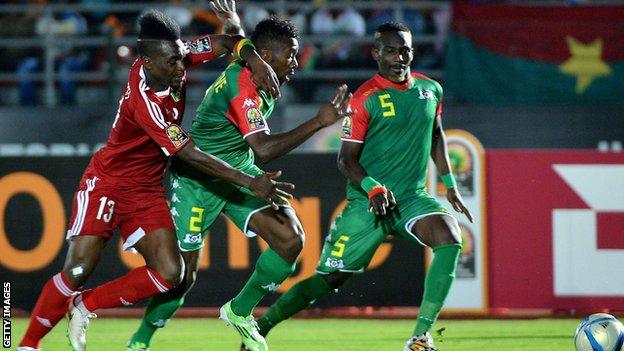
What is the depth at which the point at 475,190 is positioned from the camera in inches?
456

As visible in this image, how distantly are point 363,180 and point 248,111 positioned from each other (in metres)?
0.94

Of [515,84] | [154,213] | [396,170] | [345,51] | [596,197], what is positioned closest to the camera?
[154,213]

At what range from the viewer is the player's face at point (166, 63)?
25.9ft

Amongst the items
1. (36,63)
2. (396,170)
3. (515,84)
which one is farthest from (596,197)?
(36,63)

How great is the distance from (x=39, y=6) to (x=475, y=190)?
6.54 metres

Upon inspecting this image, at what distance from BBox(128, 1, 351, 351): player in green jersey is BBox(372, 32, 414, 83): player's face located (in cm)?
63

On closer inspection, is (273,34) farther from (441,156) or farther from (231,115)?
(441,156)

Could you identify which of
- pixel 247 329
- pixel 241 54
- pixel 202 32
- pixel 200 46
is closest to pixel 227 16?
pixel 200 46

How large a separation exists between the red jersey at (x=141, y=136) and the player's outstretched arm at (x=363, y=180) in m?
1.19

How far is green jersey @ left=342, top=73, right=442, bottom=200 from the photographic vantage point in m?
8.68

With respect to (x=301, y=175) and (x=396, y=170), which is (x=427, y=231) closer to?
(x=396, y=170)

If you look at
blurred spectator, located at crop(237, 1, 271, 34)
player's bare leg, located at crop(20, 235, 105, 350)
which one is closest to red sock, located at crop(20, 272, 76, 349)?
player's bare leg, located at crop(20, 235, 105, 350)

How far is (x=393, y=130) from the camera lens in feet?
28.7

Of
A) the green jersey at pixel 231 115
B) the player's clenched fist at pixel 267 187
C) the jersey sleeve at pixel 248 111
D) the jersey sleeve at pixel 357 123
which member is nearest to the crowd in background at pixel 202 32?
the jersey sleeve at pixel 357 123
